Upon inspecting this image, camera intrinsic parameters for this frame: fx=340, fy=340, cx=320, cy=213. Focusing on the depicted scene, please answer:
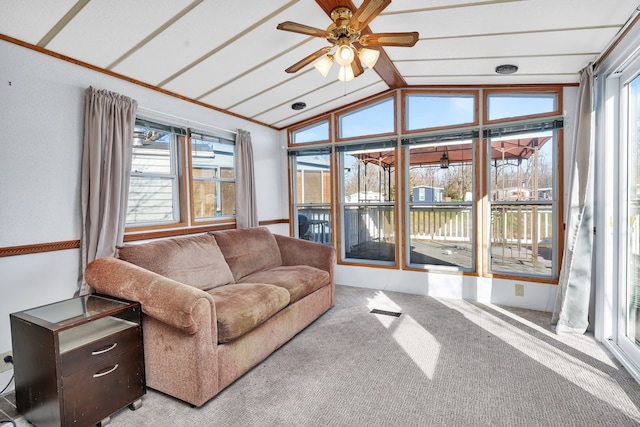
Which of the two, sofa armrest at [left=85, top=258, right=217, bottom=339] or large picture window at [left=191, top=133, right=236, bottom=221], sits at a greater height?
large picture window at [left=191, top=133, right=236, bottom=221]

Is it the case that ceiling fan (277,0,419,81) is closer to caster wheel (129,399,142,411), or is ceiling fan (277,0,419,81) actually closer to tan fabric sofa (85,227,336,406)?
tan fabric sofa (85,227,336,406)

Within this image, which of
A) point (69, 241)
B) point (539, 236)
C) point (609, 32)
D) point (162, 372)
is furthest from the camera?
point (539, 236)

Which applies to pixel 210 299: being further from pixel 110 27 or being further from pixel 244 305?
pixel 110 27

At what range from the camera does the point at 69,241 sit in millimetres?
2471

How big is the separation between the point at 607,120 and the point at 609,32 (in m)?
0.67

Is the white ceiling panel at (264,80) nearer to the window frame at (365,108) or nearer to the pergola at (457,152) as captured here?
the window frame at (365,108)

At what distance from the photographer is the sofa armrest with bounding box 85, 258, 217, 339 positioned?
1.89 meters

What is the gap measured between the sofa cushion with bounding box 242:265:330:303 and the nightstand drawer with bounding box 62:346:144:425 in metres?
1.20

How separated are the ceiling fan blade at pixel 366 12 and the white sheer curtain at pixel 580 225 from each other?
6.82ft

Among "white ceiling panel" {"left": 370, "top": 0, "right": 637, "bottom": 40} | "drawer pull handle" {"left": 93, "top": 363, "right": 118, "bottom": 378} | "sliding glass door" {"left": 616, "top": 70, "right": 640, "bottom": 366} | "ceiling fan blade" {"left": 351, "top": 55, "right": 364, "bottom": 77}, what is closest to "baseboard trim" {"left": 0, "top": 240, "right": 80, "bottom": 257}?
"drawer pull handle" {"left": 93, "top": 363, "right": 118, "bottom": 378}

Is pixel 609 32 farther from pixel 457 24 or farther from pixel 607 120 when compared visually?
pixel 457 24

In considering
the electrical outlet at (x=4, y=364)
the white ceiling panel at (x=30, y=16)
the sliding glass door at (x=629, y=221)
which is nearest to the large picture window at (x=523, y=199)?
the sliding glass door at (x=629, y=221)

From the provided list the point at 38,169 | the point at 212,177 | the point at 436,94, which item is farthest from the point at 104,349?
the point at 436,94

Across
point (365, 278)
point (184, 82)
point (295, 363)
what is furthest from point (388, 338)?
point (184, 82)
